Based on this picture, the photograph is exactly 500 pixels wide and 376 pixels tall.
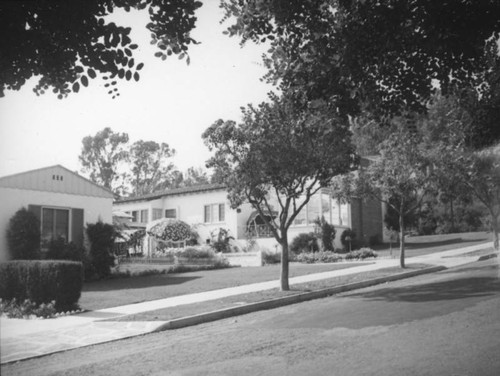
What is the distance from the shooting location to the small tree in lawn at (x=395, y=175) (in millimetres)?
17469

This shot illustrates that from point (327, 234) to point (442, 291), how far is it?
16049mm

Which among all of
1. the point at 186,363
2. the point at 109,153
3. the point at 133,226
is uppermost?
the point at 109,153

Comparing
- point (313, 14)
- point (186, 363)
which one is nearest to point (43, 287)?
point (186, 363)

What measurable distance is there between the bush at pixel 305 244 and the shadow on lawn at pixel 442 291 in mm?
14458

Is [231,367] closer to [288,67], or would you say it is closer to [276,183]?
[288,67]

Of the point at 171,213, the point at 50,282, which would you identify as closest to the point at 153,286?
the point at 50,282

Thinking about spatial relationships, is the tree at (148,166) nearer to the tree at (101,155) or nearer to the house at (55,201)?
the tree at (101,155)

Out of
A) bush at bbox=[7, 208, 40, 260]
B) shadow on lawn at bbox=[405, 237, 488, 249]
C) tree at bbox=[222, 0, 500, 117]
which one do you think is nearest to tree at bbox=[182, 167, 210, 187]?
shadow on lawn at bbox=[405, 237, 488, 249]

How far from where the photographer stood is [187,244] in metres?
32.5

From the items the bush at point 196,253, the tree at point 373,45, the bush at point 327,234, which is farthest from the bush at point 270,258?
the tree at point 373,45

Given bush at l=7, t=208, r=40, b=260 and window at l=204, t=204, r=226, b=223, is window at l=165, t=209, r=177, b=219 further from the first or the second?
bush at l=7, t=208, r=40, b=260

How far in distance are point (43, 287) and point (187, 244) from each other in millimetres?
21128

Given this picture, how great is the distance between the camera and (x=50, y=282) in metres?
11.4

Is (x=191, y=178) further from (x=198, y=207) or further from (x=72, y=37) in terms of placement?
(x=72, y=37)
